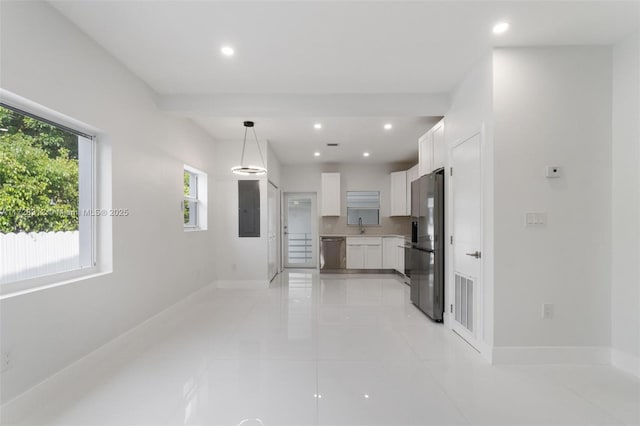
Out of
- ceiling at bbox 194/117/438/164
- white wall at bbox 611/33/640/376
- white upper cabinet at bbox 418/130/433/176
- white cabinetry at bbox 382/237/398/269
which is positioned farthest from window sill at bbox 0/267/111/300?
white cabinetry at bbox 382/237/398/269

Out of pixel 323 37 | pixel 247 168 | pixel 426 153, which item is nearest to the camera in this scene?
pixel 323 37

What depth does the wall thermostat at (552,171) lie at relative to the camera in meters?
2.66

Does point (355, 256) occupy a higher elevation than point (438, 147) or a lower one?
lower

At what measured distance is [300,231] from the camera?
26.2 ft

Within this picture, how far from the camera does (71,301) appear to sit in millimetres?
2322

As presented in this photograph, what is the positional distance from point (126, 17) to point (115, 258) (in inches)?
80.5

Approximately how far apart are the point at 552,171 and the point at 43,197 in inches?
163

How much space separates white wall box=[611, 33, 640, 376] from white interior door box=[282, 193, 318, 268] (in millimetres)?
5904

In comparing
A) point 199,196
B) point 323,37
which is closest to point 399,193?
point 199,196

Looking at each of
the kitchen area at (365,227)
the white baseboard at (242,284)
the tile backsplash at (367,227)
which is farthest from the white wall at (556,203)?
the tile backsplash at (367,227)

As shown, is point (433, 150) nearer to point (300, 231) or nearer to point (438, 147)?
point (438, 147)

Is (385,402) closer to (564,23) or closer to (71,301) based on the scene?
(71,301)

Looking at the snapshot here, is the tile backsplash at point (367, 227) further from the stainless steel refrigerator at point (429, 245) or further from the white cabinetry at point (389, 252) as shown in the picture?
the stainless steel refrigerator at point (429, 245)

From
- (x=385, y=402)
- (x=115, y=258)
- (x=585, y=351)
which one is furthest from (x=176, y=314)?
(x=585, y=351)
